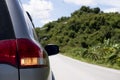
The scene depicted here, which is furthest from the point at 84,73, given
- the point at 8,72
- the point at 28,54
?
the point at 8,72

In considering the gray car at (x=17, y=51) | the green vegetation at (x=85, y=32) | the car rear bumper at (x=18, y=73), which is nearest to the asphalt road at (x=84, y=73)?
the gray car at (x=17, y=51)

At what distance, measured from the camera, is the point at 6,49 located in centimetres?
317

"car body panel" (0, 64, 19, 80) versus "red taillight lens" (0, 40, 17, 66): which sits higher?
"red taillight lens" (0, 40, 17, 66)

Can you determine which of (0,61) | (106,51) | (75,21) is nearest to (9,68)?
(0,61)

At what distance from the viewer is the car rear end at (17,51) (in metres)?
3.14

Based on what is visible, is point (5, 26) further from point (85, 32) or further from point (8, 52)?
point (85, 32)

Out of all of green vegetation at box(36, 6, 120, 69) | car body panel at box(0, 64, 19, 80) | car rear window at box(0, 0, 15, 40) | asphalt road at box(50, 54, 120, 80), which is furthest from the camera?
green vegetation at box(36, 6, 120, 69)

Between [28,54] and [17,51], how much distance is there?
8 cm

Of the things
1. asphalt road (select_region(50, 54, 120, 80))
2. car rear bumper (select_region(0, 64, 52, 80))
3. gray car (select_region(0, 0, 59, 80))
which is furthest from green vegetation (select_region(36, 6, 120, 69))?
car rear bumper (select_region(0, 64, 52, 80))

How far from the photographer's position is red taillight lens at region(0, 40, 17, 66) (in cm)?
315

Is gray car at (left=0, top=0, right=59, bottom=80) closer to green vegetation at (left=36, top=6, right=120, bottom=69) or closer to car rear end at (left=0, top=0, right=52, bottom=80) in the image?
car rear end at (left=0, top=0, right=52, bottom=80)

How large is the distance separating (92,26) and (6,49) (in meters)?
99.3

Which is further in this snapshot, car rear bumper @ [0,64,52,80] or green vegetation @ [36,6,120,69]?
green vegetation @ [36,6,120,69]

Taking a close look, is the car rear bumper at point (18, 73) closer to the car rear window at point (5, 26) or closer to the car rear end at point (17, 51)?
the car rear end at point (17, 51)
